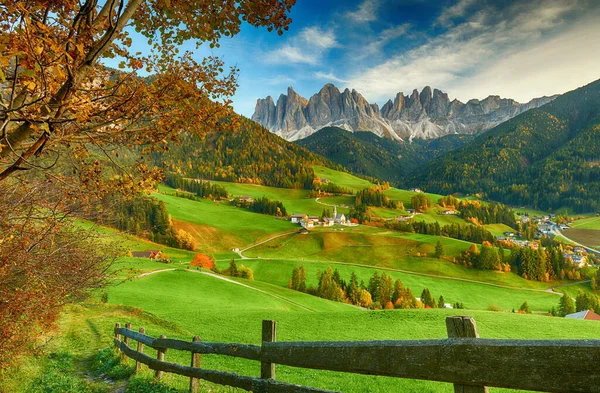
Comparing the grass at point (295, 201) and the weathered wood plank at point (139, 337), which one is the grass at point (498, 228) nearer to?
the grass at point (295, 201)

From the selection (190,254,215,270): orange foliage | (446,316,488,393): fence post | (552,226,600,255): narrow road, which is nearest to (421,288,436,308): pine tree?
(190,254,215,270): orange foliage

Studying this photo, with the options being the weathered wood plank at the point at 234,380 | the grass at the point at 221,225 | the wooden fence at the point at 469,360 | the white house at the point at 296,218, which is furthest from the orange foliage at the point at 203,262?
the wooden fence at the point at 469,360

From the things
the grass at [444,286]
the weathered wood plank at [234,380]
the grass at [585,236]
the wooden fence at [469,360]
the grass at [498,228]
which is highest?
the wooden fence at [469,360]

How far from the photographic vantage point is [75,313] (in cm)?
2192

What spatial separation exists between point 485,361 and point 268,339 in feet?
12.0

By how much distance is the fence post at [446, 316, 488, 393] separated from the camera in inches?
101

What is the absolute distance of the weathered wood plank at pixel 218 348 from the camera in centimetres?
538

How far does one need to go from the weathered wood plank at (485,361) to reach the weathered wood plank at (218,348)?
2.27 meters

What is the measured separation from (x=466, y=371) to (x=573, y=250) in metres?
180

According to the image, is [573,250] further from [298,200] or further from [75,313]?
[75,313]

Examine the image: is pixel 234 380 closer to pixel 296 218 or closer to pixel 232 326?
pixel 232 326

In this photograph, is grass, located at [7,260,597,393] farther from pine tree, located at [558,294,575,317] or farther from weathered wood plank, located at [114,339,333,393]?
pine tree, located at [558,294,575,317]

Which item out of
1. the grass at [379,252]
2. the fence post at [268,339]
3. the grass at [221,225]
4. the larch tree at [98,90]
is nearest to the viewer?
the larch tree at [98,90]

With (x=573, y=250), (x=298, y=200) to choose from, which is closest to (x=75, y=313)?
(x=298, y=200)
